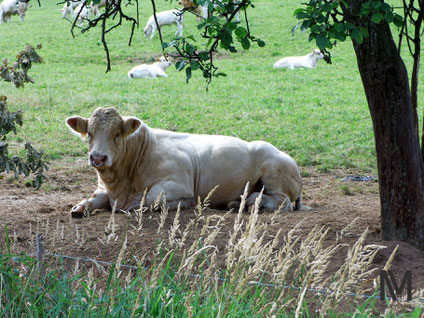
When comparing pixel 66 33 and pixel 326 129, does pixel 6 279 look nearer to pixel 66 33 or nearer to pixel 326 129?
pixel 326 129

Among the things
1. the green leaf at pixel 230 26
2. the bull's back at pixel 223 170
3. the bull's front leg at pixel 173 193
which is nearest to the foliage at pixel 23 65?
the bull's front leg at pixel 173 193

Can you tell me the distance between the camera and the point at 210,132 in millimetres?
13508

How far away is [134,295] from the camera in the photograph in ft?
12.8

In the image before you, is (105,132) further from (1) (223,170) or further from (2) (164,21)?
(2) (164,21)

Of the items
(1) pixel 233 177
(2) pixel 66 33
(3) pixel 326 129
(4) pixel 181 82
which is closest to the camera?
(1) pixel 233 177

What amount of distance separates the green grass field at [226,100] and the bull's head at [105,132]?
2.78ft

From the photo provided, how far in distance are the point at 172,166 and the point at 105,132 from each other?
0.91m

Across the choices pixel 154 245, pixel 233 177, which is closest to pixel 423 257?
pixel 154 245

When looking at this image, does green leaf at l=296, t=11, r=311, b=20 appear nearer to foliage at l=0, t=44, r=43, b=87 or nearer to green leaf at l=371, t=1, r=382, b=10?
green leaf at l=371, t=1, r=382, b=10

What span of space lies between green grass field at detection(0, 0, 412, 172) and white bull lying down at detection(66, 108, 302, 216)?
1.08 m

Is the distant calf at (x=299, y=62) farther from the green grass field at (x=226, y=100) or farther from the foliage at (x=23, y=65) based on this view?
the foliage at (x=23, y=65)

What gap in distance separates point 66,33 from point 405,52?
15111 mm

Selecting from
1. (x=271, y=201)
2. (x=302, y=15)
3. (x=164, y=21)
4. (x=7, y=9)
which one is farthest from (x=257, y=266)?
(x=7, y=9)

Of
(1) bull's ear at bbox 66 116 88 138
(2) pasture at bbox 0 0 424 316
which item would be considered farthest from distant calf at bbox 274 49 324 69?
(1) bull's ear at bbox 66 116 88 138
